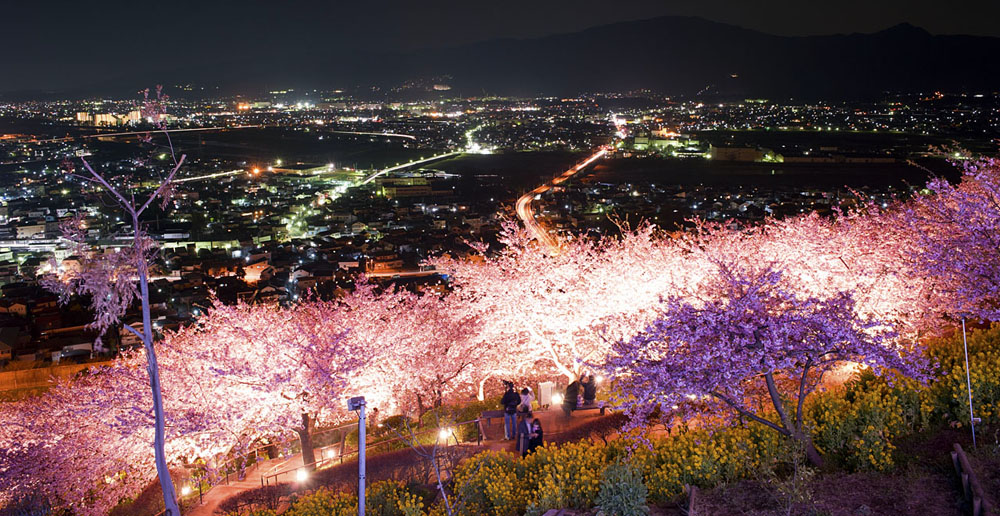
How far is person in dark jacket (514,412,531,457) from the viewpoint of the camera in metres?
10.3

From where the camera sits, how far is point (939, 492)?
22.9 ft

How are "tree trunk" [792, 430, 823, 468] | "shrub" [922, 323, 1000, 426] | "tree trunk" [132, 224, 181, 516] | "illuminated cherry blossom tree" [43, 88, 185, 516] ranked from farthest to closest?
1. "shrub" [922, 323, 1000, 426]
2. "tree trunk" [132, 224, 181, 516]
3. "tree trunk" [792, 430, 823, 468]
4. "illuminated cherry blossom tree" [43, 88, 185, 516]

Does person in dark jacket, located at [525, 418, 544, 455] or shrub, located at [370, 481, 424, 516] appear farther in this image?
person in dark jacket, located at [525, 418, 544, 455]

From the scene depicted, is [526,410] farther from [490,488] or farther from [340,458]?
[340,458]

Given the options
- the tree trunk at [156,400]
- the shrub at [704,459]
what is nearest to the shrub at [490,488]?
the shrub at [704,459]

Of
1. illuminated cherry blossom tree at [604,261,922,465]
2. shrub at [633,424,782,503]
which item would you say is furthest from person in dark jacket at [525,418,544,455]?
illuminated cherry blossom tree at [604,261,922,465]

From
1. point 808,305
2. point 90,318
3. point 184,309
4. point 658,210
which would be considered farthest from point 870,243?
point 658,210

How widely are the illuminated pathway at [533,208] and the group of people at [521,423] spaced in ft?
55.4

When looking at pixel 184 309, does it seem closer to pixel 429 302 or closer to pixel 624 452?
pixel 429 302

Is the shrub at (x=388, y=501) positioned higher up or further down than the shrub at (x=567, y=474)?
further down

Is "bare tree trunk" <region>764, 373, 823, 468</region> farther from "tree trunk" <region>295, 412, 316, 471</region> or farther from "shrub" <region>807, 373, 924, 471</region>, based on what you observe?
"tree trunk" <region>295, 412, 316, 471</region>

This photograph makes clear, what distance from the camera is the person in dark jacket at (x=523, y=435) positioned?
33.7 feet

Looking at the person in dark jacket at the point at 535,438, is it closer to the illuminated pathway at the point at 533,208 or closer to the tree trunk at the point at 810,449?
the tree trunk at the point at 810,449

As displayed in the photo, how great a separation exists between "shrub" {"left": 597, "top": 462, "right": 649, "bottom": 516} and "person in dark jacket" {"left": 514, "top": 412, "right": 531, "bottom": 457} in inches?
114
